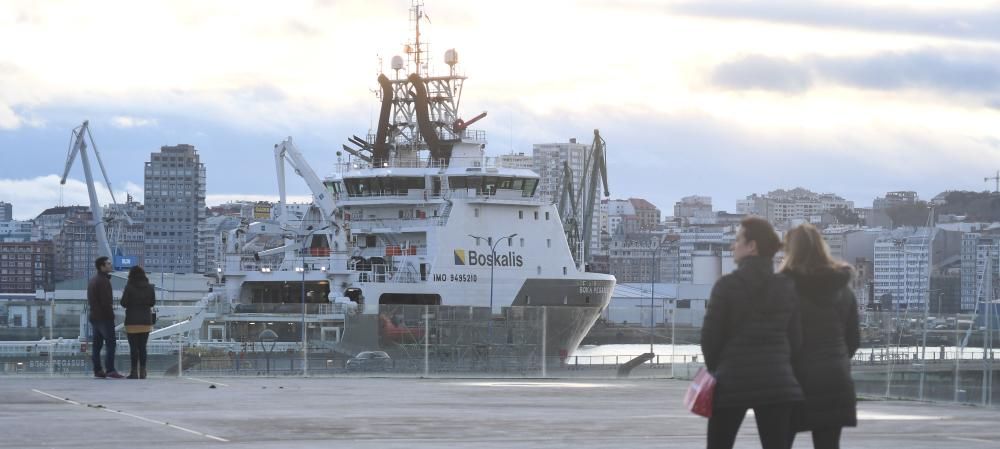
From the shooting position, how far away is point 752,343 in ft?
29.6

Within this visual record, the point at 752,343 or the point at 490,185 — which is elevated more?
the point at 490,185

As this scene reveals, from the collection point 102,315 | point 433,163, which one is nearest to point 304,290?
point 433,163

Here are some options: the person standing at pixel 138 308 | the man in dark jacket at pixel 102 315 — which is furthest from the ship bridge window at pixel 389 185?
the person standing at pixel 138 308

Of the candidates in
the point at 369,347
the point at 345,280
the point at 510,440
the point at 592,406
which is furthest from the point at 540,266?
the point at 510,440

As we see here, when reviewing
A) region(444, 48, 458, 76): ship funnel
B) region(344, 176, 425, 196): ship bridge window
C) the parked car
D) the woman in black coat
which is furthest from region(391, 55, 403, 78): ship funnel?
the woman in black coat

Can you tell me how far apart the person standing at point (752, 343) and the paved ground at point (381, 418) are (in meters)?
2.83

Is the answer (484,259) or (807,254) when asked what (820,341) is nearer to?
(807,254)

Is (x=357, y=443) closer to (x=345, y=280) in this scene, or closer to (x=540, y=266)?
(x=345, y=280)

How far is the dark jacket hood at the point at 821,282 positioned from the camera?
30.6 ft

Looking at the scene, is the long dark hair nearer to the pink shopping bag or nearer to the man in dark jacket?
the man in dark jacket

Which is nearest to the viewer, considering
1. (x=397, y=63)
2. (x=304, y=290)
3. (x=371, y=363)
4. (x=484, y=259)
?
(x=371, y=363)

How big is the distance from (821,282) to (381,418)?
5780mm

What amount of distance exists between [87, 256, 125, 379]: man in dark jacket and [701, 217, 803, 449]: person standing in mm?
12577

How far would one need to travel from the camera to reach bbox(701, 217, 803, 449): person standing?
29.5ft
